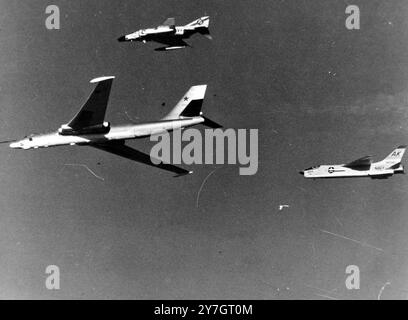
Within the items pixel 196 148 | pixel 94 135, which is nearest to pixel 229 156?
pixel 196 148

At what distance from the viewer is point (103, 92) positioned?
17094mm

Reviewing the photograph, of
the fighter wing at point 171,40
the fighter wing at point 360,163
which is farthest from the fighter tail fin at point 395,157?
the fighter wing at point 171,40

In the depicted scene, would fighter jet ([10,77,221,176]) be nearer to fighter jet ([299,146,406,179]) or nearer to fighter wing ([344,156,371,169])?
fighter jet ([299,146,406,179])

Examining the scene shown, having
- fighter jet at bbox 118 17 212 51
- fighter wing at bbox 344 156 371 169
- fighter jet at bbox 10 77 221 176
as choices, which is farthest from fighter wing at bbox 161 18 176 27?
fighter wing at bbox 344 156 371 169

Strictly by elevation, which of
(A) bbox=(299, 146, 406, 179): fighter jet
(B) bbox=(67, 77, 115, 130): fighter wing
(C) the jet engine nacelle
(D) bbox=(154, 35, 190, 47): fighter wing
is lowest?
(A) bbox=(299, 146, 406, 179): fighter jet

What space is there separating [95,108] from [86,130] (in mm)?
1276

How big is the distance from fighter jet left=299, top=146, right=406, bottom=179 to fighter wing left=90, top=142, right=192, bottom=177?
554 cm

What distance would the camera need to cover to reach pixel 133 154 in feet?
Answer: 66.7

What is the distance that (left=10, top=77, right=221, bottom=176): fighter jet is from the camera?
1777 centimetres

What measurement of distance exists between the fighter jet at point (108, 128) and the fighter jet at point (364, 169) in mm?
5643

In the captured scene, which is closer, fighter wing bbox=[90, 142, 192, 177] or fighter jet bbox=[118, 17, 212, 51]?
fighter wing bbox=[90, 142, 192, 177]

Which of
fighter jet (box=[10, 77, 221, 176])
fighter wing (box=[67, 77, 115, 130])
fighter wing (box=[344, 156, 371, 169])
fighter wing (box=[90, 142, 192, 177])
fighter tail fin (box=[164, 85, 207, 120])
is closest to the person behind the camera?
fighter wing (box=[67, 77, 115, 130])

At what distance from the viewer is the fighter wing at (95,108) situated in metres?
16.9
